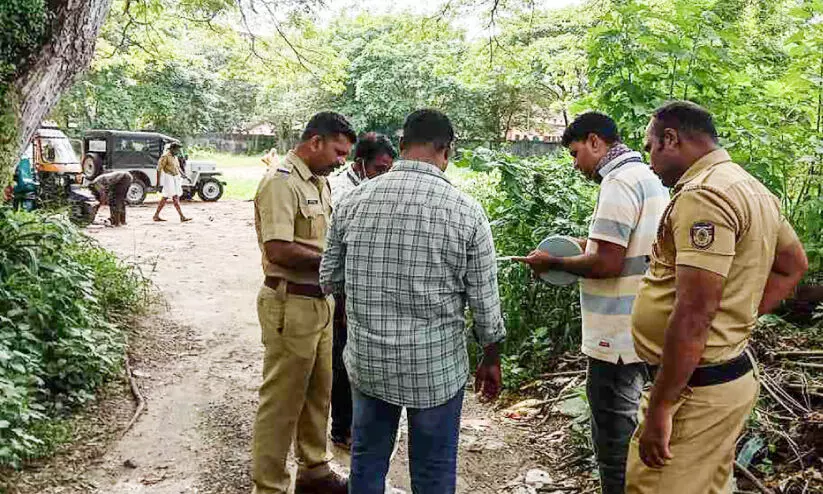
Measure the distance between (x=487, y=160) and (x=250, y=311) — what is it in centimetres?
325

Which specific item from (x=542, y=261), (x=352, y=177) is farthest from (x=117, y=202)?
(x=542, y=261)

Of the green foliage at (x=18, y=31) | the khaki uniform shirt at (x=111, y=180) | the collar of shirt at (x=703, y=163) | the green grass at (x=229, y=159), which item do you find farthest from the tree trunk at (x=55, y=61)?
the green grass at (x=229, y=159)

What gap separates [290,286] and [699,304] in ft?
6.03

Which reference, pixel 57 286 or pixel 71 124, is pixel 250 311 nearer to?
pixel 57 286

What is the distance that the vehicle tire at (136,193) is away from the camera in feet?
53.7

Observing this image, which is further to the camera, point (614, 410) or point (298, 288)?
point (298, 288)

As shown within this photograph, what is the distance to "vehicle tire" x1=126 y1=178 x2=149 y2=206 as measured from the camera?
16.4 metres

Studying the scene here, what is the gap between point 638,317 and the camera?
2133 mm

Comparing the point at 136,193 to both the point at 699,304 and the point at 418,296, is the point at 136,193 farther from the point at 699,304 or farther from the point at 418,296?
the point at 699,304

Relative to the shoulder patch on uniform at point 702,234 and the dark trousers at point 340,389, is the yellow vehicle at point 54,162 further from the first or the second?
the shoulder patch on uniform at point 702,234

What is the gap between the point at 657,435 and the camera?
6.42 ft

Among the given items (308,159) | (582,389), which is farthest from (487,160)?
(308,159)

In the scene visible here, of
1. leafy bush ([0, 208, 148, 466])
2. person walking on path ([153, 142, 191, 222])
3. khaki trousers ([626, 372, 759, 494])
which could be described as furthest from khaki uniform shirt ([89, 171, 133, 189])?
khaki trousers ([626, 372, 759, 494])

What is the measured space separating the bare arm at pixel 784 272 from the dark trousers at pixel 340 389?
7.59ft
